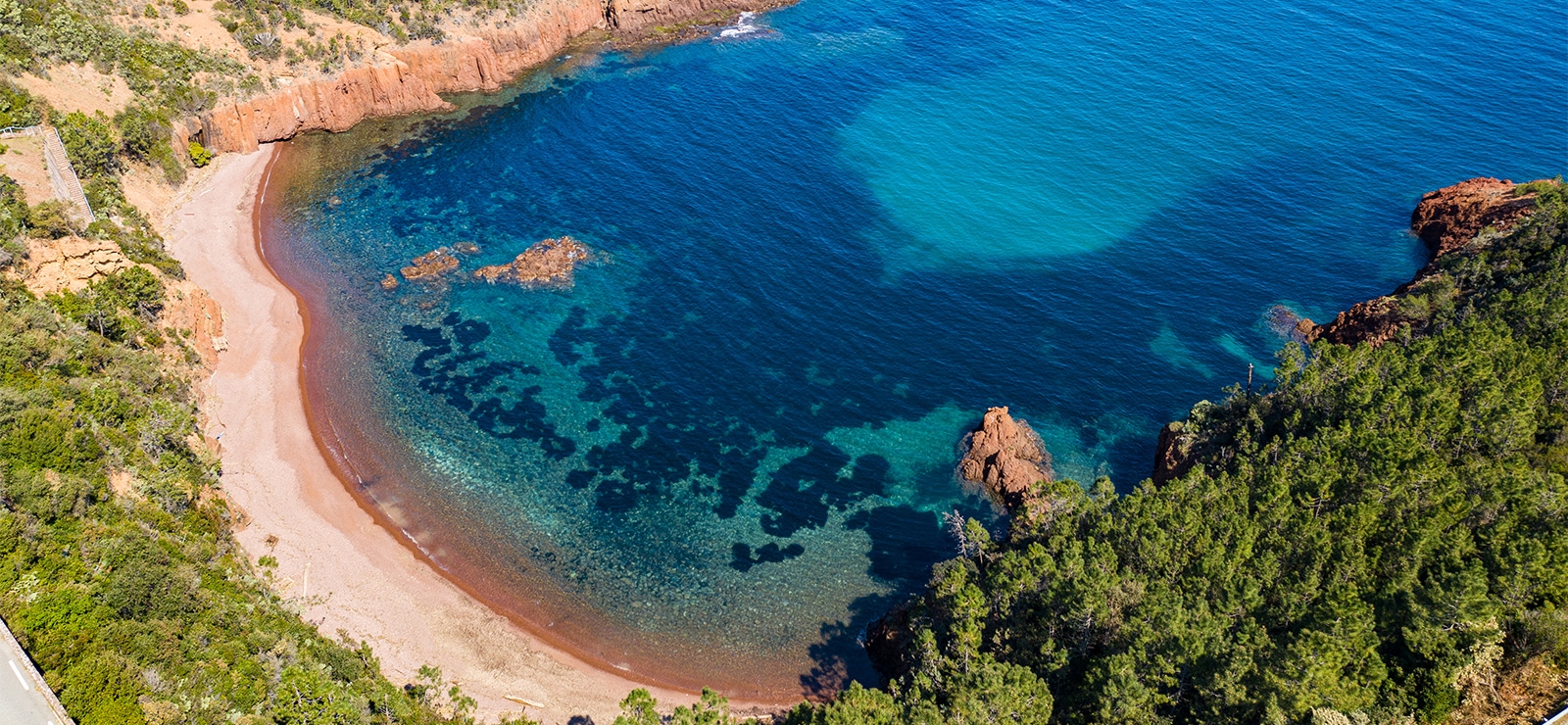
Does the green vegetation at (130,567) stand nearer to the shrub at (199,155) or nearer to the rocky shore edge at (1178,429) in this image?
the rocky shore edge at (1178,429)

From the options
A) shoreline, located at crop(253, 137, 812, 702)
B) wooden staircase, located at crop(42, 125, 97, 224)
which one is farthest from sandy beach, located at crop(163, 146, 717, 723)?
wooden staircase, located at crop(42, 125, 97, 224)

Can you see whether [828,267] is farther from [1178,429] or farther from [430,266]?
[430,266]

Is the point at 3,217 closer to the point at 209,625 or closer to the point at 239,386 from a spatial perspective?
the point at 239,386

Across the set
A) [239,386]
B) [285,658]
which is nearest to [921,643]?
[285,658]

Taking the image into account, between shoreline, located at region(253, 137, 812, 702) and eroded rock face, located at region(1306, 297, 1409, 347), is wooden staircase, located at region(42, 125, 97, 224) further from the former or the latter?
eroded rock face, located at region(1306, 297, 1409, 347)

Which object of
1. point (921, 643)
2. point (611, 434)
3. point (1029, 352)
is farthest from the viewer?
point (1029, 352)
